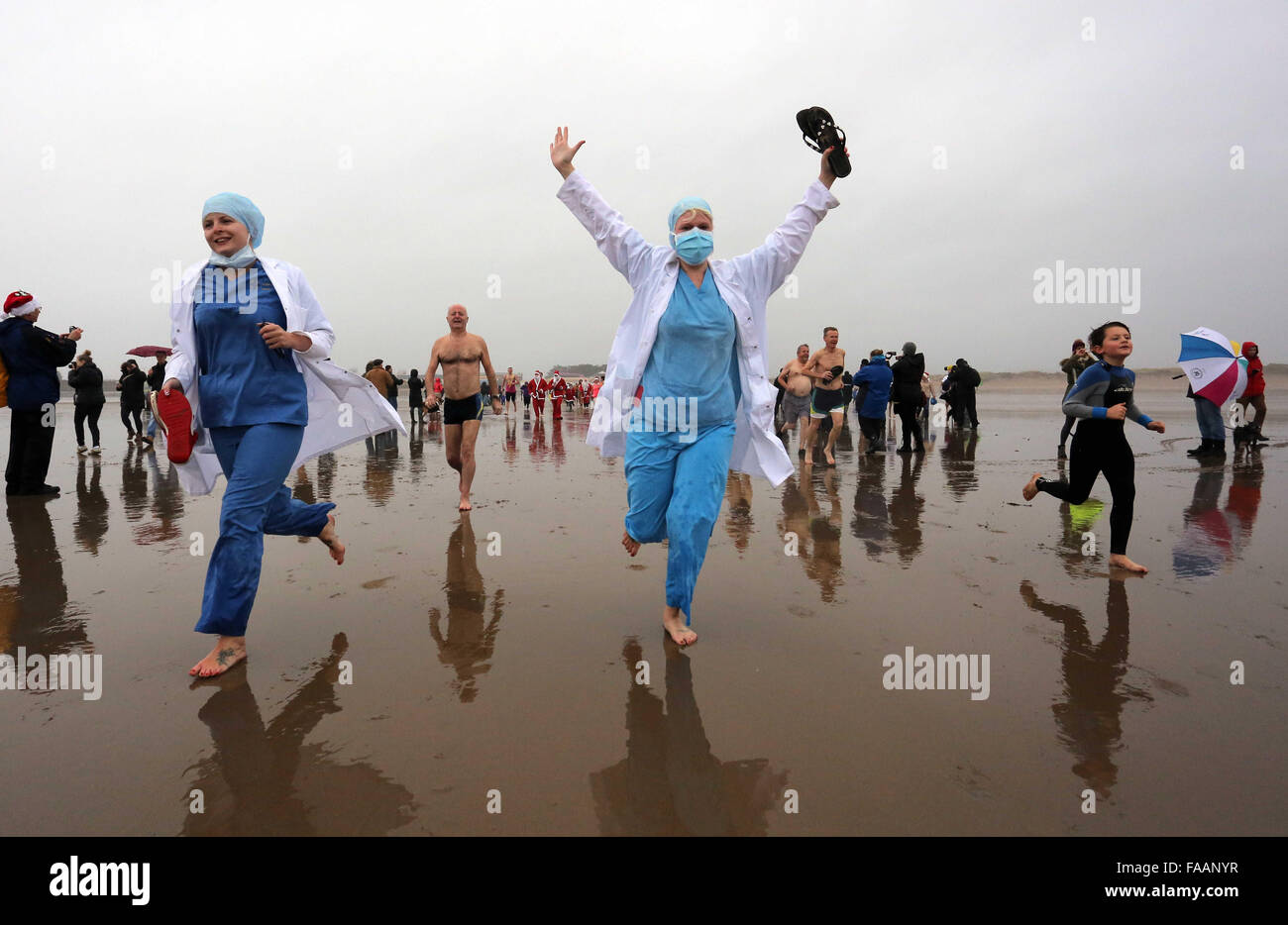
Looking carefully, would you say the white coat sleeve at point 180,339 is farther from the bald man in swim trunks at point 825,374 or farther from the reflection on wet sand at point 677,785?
the bald man in swim trunks at point 825,374

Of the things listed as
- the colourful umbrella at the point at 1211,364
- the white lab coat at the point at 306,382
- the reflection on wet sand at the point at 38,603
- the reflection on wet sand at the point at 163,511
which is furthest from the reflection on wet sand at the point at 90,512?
the colourful umbrella at the point at 1211,364

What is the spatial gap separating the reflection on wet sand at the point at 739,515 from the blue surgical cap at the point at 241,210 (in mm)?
3051

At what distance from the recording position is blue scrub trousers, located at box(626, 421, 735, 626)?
3.57 meters

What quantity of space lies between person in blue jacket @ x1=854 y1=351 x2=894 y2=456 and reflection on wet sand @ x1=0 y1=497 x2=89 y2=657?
34.5 ft

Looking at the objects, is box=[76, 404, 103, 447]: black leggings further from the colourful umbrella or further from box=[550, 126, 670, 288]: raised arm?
the colourful umbrella

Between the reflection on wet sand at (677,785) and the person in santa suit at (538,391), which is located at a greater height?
the person in santa suit at (538,391)

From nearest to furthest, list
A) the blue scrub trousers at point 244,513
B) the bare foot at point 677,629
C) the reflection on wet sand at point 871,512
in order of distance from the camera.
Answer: the blue scrub trousers at point 244,513, the bare foot at point 677,629, the reflection on wet sand at point 871,512

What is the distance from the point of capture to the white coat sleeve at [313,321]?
11.8ft

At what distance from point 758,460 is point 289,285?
2.70 metres

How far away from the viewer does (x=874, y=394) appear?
1185cm

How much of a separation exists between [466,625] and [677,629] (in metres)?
1.15
